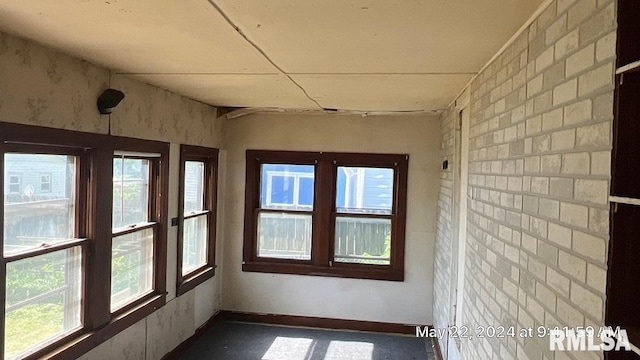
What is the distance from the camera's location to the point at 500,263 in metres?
2.12

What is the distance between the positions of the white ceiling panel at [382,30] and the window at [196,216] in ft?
6.91

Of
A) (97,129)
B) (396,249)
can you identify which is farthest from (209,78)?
(396,249)

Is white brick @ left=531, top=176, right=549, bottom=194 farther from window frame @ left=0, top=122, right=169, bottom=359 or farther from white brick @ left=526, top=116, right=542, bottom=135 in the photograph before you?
window frame @ left=0, top=122, right=169, bottom=359

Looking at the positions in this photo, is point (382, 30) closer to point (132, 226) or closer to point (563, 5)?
point (563, 5)

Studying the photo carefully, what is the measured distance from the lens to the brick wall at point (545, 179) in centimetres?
119

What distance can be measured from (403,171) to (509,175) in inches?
119

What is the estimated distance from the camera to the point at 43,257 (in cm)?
260

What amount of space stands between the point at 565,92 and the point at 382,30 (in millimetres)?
842

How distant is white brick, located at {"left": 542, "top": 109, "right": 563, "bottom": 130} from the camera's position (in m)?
1.47

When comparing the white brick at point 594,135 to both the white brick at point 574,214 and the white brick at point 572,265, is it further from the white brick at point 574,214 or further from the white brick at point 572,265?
the white brick at point 572,265

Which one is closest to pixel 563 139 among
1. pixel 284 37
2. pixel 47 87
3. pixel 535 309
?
pixel 535 309

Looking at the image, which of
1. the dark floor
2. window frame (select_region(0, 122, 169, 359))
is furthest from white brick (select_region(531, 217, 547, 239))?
the dark floor

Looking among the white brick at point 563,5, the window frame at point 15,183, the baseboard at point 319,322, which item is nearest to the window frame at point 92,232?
the window frame at point 15,183

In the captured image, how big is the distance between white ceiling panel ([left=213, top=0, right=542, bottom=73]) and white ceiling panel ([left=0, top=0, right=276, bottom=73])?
156 mm
